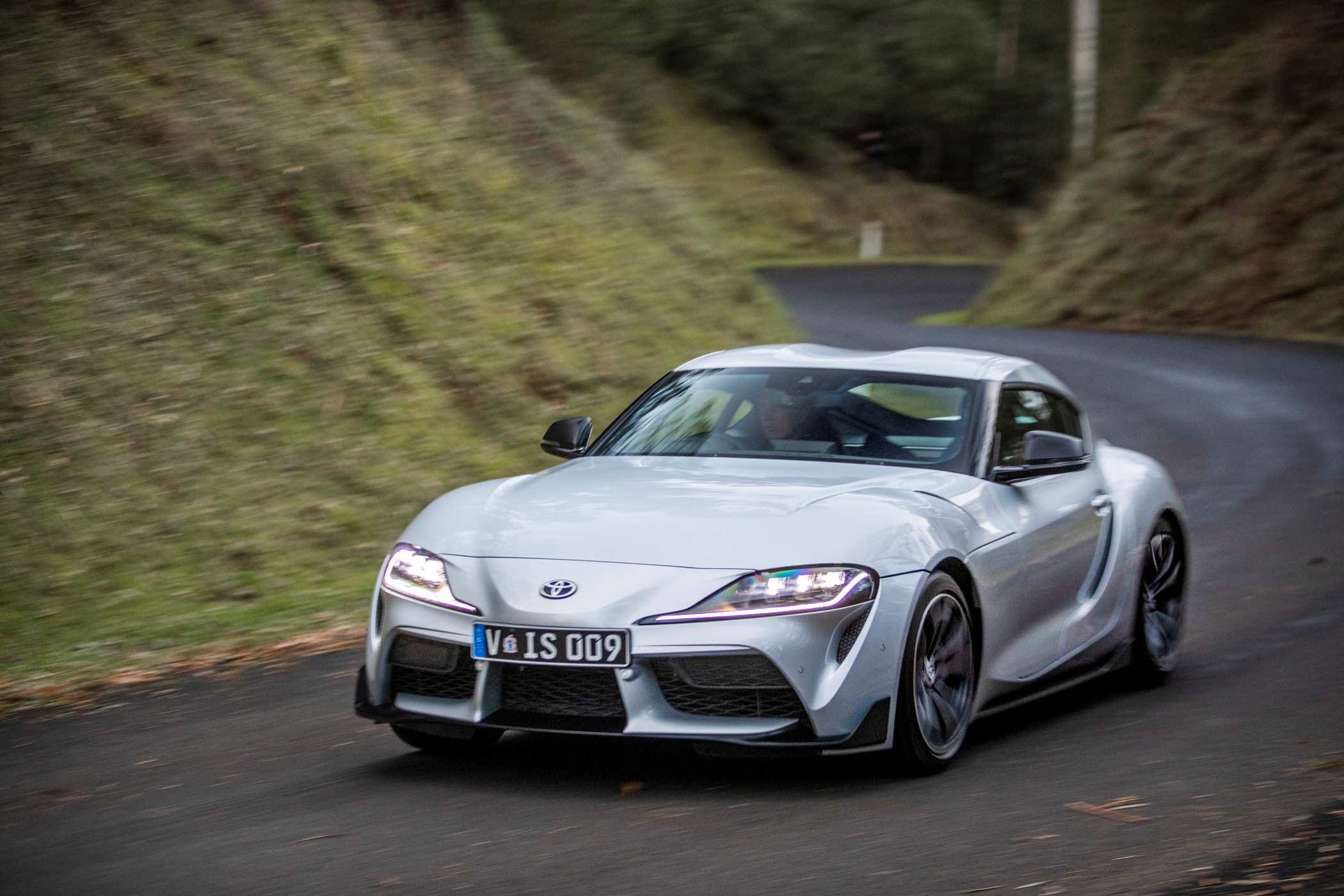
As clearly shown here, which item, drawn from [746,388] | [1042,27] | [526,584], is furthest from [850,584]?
[1042,27]

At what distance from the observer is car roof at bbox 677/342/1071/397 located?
7406mm

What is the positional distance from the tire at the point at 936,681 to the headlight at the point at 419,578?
4.63ft

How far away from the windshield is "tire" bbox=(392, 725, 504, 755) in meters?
1.38

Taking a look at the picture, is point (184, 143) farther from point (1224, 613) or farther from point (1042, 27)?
point (1042, 27)

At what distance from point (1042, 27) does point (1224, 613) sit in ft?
184

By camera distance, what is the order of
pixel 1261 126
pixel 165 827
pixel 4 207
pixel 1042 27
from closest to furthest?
pixel 165 827, pixel 4 207, pixel 1261 126, pixel 1042 27

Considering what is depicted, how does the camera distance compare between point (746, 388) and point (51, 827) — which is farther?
point (746, 388)

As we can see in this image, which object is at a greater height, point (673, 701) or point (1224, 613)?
point (673, 701)

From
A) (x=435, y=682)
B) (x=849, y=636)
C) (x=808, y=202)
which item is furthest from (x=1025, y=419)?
(x=808, y=202)

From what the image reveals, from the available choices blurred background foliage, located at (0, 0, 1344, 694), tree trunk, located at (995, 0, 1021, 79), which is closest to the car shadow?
blurred background foliage, located at (0, 0, 1344, 694)

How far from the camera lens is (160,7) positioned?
635 inches

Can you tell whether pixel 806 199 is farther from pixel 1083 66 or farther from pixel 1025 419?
pixel 1025 419

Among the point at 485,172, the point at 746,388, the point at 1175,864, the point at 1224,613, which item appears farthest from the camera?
the point at 485,172

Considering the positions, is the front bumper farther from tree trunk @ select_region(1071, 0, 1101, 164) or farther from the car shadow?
tree trunk @ select_region(1071, 0, 1101, 164)
